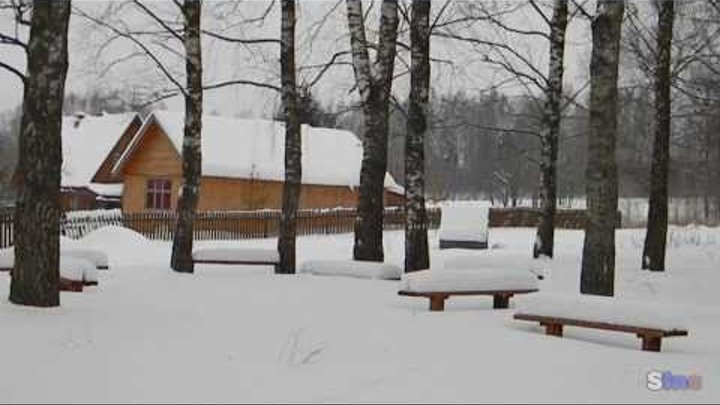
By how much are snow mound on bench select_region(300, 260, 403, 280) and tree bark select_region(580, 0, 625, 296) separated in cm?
419

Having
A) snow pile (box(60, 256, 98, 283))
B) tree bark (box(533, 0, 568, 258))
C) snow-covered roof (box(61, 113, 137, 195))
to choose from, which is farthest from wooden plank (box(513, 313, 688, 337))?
Answer: snow-covered roof (box(61, 113, 137, 195))

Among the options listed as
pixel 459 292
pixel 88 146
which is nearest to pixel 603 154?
pixel 459 292

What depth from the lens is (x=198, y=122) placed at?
15.7 m

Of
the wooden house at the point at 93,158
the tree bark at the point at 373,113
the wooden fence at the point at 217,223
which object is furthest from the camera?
the wooden house at the point at 93,158

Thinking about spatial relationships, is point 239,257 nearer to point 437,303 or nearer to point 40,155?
point 437,303

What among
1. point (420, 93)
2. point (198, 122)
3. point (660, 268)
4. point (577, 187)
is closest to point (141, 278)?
point (198, 122)

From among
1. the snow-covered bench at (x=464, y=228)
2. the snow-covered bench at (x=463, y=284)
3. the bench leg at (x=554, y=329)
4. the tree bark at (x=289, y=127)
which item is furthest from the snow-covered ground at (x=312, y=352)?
the snow-covered bench at (x=464, y=228)

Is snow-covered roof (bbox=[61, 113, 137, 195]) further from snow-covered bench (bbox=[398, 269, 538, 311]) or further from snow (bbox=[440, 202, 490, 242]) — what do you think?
snow-covered bench (bbox=[398, 269, 538, 311])

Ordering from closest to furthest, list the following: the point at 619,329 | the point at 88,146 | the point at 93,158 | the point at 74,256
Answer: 1. the point at 619,329
2. the point at 74,256
3. the point at 93,158
4. the point at 88,146

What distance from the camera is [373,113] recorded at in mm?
15781

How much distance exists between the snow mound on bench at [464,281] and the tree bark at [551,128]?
27.3 feet

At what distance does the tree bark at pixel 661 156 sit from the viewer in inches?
680

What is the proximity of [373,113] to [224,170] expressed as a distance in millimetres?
23444

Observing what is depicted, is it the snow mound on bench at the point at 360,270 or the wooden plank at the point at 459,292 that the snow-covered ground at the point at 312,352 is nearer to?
the wooden plank at the point at 459,292
